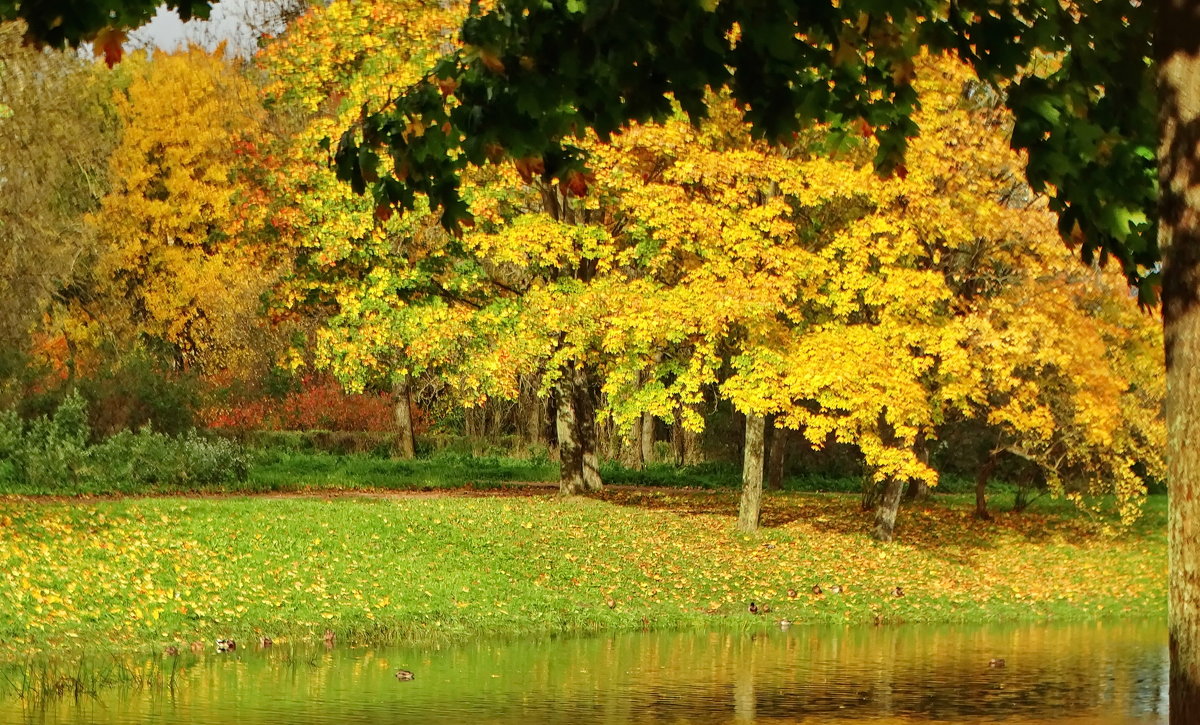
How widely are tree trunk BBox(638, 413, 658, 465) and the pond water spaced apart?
771 inches

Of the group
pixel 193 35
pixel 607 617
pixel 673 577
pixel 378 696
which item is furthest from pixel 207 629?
pixel 193 35

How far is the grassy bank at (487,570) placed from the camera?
1697 centimetres

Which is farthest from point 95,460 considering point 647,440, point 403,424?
point 647,440

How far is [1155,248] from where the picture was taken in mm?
8250

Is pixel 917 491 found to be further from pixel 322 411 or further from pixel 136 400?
pixel 136 400

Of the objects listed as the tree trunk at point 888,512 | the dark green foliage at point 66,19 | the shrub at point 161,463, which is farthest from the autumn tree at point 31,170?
the tree trunk at point 888,512

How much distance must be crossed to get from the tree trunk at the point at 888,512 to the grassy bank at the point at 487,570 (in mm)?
367

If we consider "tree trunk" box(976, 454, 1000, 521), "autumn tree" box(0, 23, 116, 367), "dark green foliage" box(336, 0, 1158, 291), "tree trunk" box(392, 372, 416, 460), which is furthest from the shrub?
"dark green foliage" box(336, 0, 1158, 291)

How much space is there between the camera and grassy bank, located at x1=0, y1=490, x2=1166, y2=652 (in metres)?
17.0

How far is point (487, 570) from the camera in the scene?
2036 cm

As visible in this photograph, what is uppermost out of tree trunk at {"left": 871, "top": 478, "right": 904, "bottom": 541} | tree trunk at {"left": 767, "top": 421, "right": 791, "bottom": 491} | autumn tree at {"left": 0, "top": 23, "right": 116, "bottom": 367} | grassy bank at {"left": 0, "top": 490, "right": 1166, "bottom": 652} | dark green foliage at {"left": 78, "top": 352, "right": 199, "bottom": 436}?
autumn tree at {"left": 0, "top": 23, "right": 116, "bottom": 367}

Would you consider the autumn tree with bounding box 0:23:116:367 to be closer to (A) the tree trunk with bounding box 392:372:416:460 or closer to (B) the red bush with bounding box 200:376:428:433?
(B) the red bush with bounding box 200:376:428:433

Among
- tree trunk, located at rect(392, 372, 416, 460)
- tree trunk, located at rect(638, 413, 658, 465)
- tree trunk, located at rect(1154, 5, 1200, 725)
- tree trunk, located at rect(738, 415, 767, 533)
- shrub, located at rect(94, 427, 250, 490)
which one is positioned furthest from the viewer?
tree trunk, located at rect(638, 413, 658, 465)

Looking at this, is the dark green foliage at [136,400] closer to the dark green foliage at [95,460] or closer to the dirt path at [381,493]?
the dark green foliage at [95,460]
